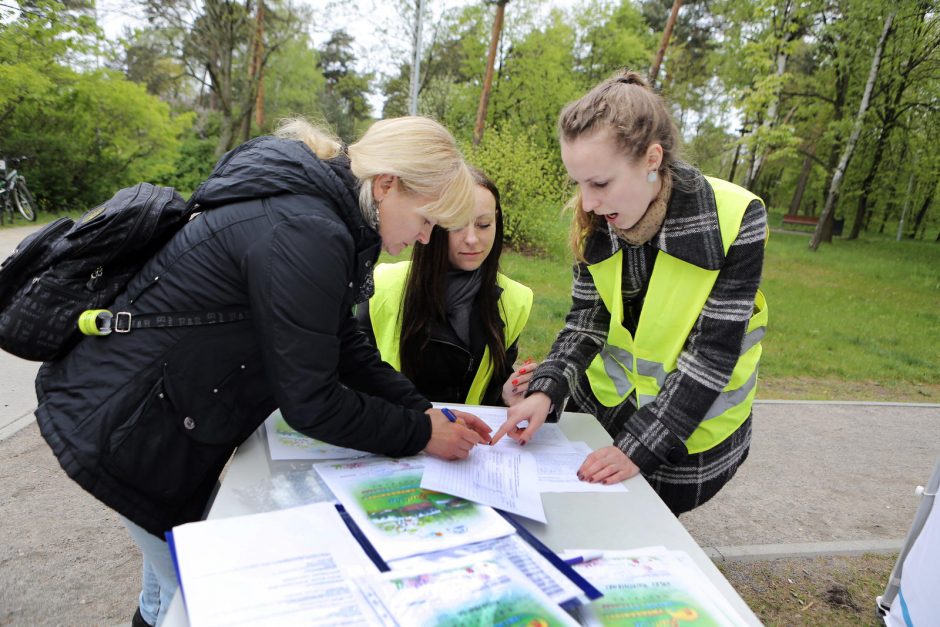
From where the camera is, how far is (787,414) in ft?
16.4

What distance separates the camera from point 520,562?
1.10m

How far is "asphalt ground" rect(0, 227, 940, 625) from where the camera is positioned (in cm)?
241

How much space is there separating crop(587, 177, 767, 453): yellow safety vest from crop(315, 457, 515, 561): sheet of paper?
68 cm

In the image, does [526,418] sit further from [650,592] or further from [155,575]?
[155,575]

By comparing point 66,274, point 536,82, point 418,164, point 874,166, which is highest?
point 536,82

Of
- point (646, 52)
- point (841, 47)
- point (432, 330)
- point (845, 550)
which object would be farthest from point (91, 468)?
point (646, 52)

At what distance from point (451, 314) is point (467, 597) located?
1.54 meters

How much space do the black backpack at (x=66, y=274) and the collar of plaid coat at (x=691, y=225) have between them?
3.92 ft

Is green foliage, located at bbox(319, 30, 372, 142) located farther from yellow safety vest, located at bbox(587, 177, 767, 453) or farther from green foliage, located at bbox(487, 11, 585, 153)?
yellow safety vest, located at bbox(587, 177, 767, 453)

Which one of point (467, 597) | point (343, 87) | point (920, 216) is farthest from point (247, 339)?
point (920, 216)

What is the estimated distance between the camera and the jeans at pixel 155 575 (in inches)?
58.6

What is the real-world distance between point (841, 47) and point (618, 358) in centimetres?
1898

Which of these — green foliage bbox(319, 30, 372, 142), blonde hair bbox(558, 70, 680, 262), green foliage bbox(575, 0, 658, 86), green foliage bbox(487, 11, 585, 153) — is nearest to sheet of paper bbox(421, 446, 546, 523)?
blonde hair bbox(558, 70, 680, 262)

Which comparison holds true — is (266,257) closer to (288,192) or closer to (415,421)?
(288,192)
